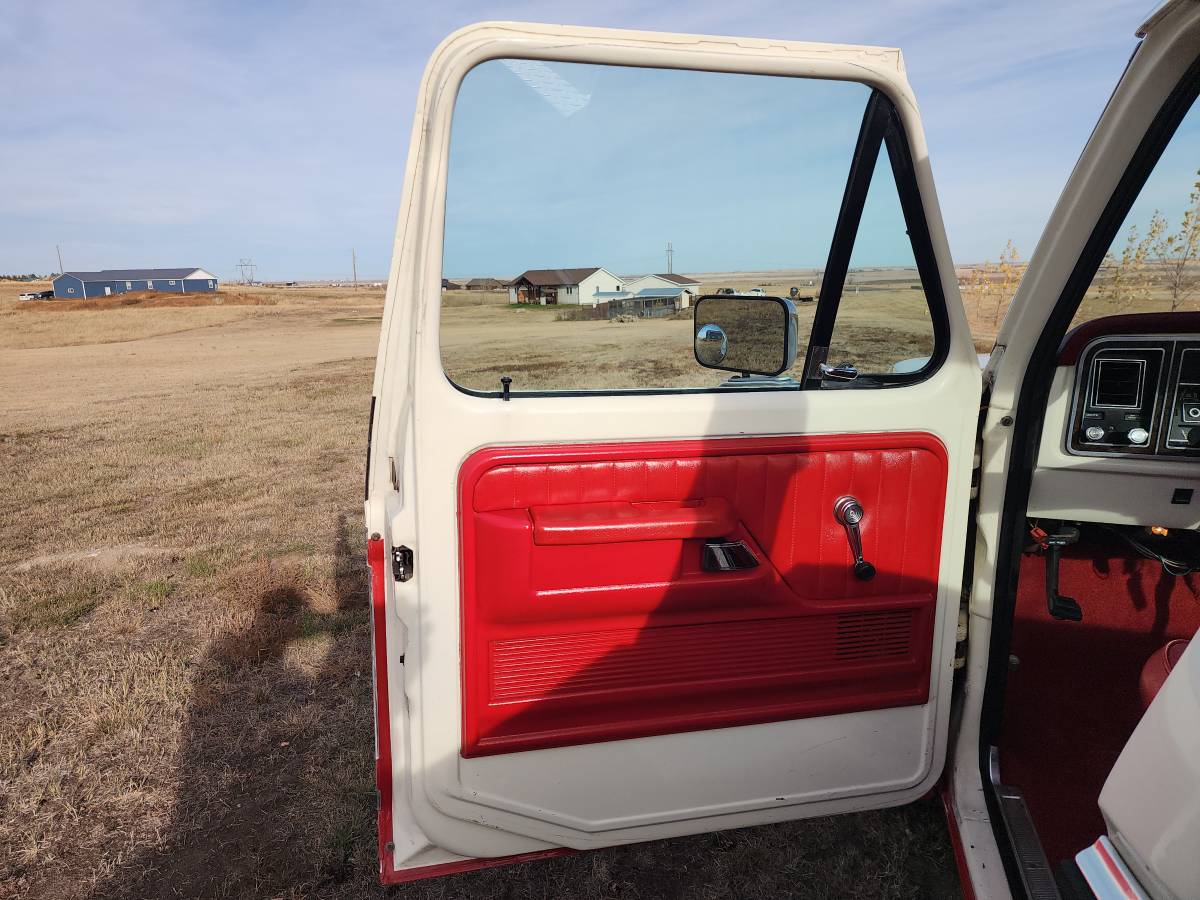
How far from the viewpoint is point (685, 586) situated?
1.84 metres

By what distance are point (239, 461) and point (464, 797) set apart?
736 cm

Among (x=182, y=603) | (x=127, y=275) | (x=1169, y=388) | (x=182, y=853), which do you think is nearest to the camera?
(x=1169, y=388)

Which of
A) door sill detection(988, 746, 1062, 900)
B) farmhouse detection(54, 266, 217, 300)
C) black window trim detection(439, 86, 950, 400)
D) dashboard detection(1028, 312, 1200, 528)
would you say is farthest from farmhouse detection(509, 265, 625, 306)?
farmhouse detection(54, 266, 217, 300)

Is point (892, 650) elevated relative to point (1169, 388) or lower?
lower

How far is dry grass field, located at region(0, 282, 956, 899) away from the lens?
98.7 inches

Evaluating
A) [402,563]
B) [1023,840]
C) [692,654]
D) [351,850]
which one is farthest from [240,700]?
[1023,840]

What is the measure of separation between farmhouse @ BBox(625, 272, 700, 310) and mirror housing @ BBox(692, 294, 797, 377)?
4 cm

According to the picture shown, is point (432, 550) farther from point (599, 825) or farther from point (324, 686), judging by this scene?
point (324, 686)

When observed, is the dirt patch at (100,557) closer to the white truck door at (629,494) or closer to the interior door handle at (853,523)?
the white truck door at (629,494)

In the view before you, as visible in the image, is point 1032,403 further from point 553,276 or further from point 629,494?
point 553,276

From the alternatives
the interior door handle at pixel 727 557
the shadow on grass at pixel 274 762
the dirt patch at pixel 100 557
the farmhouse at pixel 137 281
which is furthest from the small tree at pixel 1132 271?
the farmhouse at pixel 137 281

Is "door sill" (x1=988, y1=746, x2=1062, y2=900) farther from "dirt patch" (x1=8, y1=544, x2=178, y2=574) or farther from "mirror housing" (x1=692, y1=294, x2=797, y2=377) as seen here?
"dirt patch" (x1=8, y1=544, x2=178, y2=574)

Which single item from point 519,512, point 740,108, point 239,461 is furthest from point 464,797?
point 239,461

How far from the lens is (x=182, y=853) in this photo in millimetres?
2703
